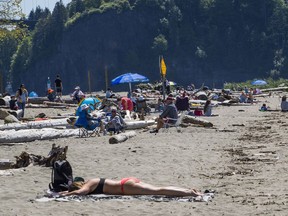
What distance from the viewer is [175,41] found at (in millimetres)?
159000

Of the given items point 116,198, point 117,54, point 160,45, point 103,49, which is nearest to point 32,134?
point 116,198

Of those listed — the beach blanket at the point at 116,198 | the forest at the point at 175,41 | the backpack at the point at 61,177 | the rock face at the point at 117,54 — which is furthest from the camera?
the forest at the point at 175,41

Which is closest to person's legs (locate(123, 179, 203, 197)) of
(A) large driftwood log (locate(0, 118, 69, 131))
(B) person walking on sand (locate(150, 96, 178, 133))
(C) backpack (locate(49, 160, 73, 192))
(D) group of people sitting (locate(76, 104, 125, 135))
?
→ (C) backpack (locate(49, 160, 73, 192))

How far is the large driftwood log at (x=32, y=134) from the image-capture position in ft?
66.2

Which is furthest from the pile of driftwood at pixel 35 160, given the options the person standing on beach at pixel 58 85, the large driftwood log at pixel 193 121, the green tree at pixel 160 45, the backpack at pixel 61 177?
the green tree at pixel 160 45

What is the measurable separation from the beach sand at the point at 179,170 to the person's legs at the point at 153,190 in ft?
1.04

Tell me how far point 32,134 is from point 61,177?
30.5 ft

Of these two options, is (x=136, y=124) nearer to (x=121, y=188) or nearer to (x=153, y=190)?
(x=121, y=188)

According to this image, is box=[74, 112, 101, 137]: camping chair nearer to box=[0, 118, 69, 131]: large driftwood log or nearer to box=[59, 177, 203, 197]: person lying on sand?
box=[0, 118, 69, 131]: large driftwood log

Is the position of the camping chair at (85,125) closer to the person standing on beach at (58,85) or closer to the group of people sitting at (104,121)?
the group of people sitting at (104,121)

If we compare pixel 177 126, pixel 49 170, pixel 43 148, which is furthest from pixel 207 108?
pixel 49 170

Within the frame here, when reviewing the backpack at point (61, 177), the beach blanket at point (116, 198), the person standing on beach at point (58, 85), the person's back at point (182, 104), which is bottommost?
the beach blanket at point (116, 198)

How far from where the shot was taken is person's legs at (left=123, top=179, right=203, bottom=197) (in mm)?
10859

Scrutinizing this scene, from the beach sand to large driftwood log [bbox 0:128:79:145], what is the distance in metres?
0.32
